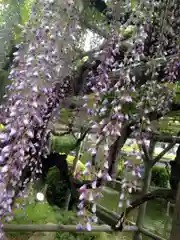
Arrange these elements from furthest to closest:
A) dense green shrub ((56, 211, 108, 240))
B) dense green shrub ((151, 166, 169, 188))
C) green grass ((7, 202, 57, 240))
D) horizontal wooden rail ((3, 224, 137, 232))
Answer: dense green shrub ((151, 166, 169, 188))
dense green shrub ((56, 211, 108, 240))
green grass ((7, 202, 57, 240))
horizontal wooden rail ((3, 224, 137, 232))

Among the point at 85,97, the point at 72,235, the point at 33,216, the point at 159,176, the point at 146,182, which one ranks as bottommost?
the point at 72,235

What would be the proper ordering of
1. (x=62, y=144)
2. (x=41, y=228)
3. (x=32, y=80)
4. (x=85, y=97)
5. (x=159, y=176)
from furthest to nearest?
(x=159, y=176)
(x=62, y=144)
(x=41, y=228)
(x=85, y=97)
(x=32, y=80)

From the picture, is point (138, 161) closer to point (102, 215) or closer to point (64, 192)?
point (102, 215)

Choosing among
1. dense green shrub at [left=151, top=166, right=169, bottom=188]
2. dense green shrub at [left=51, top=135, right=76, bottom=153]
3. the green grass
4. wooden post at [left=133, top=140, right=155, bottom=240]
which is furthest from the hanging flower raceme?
dense green shrub at [left=151, top=166, right=169, bottom=188]

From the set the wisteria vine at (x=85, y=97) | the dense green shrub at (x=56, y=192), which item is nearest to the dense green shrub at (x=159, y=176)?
the dense green shrub at (x=56, y=192)

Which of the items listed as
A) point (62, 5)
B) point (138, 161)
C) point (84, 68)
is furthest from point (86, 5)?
point (138, 161)

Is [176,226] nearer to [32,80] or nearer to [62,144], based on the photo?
[32,80]

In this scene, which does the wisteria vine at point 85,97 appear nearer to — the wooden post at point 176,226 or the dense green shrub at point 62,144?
the wooden post at point 176,226

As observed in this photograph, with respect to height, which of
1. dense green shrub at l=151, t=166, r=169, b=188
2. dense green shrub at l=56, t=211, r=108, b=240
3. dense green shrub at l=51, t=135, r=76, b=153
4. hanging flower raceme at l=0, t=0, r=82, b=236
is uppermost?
hanging flower raceme at l=0, t=0, r=82, b=236

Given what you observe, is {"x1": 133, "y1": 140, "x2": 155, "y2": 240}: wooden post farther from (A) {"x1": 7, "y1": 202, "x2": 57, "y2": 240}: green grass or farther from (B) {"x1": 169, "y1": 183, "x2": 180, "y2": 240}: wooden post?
(B) {"x1": 169, "y1": 183, "x2": 180, "y2": 240}: wooden post

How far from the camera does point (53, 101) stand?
157 centimetres

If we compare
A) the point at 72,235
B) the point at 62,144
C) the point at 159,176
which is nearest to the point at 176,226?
the point at 62,144

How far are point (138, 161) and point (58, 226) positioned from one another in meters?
1.32

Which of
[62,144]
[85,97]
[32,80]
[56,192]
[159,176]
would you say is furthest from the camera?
[159,176]
